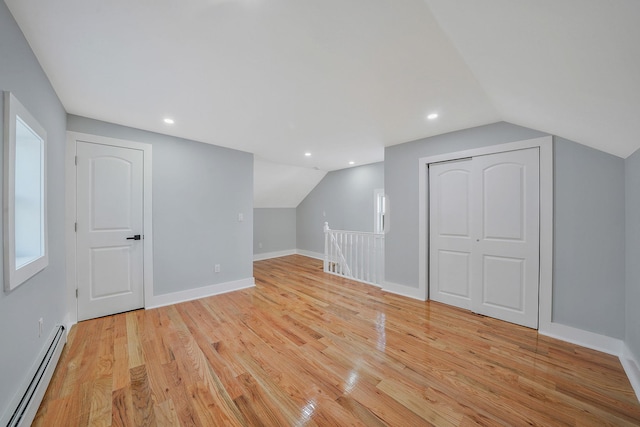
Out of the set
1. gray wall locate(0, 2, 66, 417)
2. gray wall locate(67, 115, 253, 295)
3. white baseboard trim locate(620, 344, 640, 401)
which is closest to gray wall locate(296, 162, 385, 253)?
gray wall locate(67, 115, 253, 295)

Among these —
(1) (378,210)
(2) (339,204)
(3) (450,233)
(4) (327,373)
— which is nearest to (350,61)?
(4) (327,373)

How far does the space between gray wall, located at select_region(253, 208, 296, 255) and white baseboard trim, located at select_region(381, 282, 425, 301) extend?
378cm

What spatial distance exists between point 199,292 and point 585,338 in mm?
4458

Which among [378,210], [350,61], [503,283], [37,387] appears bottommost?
[37,387]

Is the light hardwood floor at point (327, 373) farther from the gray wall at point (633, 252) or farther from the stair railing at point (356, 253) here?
the stair railing at point (356, 253)

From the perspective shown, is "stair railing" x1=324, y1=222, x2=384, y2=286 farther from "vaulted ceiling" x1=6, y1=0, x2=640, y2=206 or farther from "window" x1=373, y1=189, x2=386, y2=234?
"vaulted ceiling" x1=6, y1=0, x2=640, y2=206

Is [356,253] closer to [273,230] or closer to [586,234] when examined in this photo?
[586,234]

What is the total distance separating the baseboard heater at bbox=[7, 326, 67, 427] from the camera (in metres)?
1.25

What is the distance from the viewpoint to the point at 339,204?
20.0ft

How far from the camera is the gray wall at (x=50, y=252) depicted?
47.7 inches

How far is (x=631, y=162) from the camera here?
1.89 m

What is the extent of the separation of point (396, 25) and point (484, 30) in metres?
0.45

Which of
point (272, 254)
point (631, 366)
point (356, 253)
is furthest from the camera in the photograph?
point (272, 254)

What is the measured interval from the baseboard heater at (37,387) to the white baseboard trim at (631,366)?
379cm
